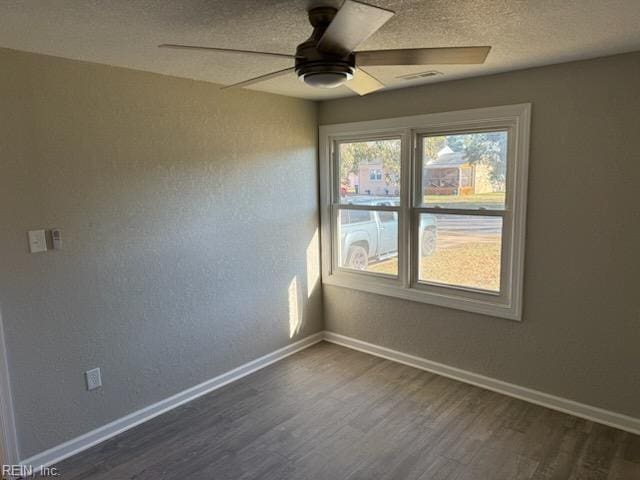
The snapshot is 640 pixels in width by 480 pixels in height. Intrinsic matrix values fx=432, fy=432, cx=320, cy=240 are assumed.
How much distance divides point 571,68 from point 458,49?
59.6 inches

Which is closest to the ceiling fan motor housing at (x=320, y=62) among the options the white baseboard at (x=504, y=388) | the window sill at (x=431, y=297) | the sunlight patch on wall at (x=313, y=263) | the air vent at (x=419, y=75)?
the air vent at (x=419, y=75)

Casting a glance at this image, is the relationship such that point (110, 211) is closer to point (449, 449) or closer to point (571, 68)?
point (449, 449)

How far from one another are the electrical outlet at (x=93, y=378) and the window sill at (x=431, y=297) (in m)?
2.14

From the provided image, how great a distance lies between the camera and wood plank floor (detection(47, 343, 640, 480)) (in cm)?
240

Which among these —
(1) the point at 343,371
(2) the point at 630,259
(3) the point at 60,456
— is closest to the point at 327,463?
(1) the point at 343,371

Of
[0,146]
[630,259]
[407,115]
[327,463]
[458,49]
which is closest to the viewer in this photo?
[458,49]

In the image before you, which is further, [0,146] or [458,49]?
[0,146]

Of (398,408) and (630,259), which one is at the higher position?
(630,259)

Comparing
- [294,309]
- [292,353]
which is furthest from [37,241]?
[292,353]

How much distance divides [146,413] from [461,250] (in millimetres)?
2586

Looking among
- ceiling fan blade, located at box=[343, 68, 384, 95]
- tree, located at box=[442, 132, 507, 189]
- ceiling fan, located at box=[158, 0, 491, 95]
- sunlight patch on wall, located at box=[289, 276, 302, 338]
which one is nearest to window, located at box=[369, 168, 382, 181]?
tree, located at box=[442, 132, 507, 189]

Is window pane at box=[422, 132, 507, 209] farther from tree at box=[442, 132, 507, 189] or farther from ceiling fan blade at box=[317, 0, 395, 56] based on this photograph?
ceiling fan blade at box=[317, 0, 395, 56]

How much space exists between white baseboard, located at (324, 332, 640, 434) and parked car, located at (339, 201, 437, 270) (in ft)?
2.46

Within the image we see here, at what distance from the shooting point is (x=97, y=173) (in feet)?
8.57
